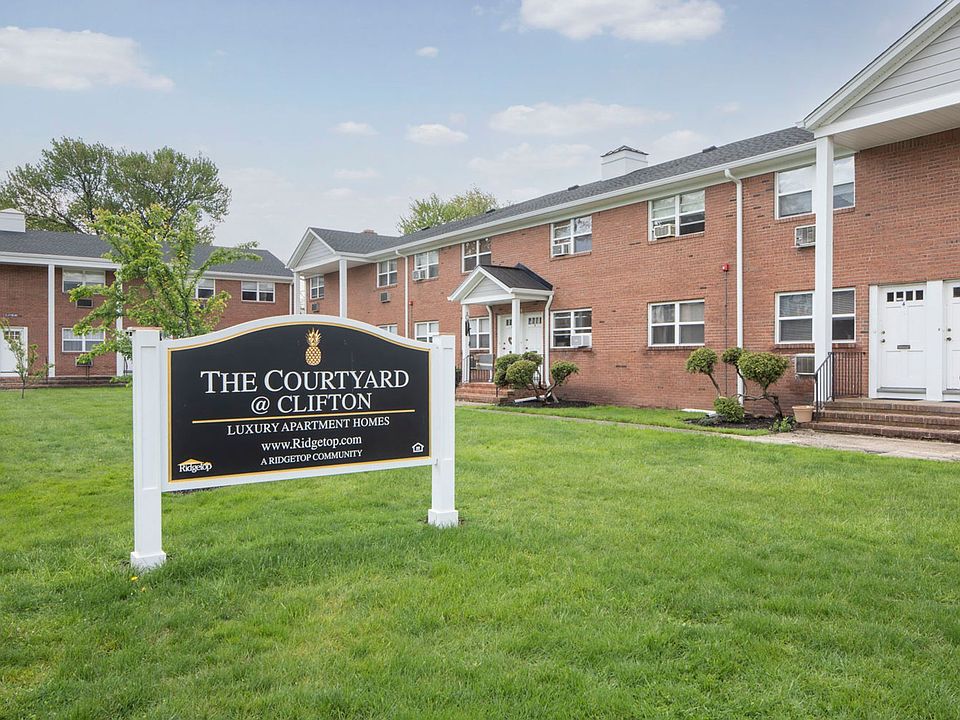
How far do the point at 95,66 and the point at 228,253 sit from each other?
17.3 metres

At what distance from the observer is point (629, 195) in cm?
1702

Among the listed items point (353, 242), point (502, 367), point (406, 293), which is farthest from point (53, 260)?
point (502, 367)

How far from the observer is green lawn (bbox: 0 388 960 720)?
285 cm

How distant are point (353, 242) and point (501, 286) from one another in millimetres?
11656

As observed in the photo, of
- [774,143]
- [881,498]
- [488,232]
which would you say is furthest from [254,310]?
[881,498]

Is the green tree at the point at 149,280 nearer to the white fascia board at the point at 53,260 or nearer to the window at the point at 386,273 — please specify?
the window at the point at 386,273

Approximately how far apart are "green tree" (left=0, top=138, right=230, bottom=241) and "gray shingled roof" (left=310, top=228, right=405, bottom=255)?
58.7ft

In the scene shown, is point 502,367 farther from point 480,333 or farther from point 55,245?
point 55,245

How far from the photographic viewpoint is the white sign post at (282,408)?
446cm

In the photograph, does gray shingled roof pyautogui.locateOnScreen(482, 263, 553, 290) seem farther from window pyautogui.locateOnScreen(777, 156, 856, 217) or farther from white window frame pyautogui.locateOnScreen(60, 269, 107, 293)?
white window frame pyautogui.locateOnScreen(60, 269, 107, 293)

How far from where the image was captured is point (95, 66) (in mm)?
21391

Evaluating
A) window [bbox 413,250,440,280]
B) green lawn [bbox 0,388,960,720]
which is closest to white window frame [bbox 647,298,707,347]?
green lawn [bbox 0,388,960,720]

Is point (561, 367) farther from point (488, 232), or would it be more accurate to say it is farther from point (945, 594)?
point (945, 594)

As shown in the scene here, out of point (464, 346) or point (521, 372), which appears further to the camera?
point (464, 346)
